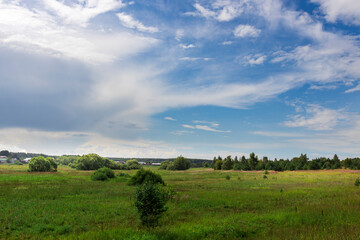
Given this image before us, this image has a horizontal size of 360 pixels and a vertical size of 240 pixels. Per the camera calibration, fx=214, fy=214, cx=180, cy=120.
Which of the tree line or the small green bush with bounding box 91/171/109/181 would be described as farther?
the tree line

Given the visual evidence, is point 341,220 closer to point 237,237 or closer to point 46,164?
point 237,237

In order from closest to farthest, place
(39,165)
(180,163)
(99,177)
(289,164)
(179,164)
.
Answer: (99,177) → (39,165) → (289,164) → (179,164) → (180,163)

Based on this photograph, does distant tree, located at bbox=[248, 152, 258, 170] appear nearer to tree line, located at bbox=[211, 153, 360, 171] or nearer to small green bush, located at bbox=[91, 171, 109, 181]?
tree line, located at bbox=[211, 153, 360, 171]

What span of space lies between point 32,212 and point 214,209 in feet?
48.6

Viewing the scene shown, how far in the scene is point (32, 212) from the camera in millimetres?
16984

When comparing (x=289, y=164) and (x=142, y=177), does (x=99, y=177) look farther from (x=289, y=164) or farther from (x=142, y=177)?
(x=289, y=164)

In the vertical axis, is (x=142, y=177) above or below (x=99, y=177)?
above

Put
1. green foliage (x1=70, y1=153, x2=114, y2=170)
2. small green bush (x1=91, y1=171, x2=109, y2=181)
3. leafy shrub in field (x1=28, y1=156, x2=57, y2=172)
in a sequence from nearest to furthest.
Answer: small green bush (x1=91, y1=171, x2=109, y2=181), leafy shrub in field (x1=28, y1=156, x2=57, y2=172), green foliage (x1=70, y1=153, x2=114, y2=170)

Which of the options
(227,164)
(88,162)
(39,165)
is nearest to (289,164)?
(227,164)

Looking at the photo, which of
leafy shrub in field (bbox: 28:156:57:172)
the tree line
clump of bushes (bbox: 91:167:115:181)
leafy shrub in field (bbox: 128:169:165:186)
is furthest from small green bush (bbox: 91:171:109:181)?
the tree line

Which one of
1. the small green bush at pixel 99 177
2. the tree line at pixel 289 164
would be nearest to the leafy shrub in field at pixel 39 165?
the small green bush at pixel 99 177

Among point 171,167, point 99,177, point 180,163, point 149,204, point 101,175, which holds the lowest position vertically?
point 171,167

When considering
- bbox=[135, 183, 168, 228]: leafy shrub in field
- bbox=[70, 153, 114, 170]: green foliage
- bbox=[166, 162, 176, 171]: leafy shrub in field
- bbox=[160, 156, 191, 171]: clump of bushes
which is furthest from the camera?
bbox=[160, 156, 191, 171]: clump of bushes

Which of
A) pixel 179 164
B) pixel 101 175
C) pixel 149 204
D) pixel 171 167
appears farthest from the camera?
pixel 171 167
